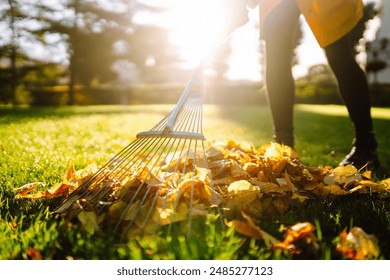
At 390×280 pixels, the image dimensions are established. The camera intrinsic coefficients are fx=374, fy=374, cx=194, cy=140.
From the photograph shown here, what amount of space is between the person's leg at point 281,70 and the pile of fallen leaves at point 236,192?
0.46 m

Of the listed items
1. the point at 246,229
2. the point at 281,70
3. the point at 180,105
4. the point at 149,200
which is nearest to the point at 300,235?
the point at 246,229

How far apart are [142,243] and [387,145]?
141 inches

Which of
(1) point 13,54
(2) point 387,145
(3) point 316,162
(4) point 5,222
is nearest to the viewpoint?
(4) point 5,222

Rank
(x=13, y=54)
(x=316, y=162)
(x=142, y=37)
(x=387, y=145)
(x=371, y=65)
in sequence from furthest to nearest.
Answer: (x=142, y=37)
(x=371, y=65)
(x=13, y=54)
(x=387, y=145)
(x=316, y=162)

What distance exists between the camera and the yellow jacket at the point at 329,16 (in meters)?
2.12

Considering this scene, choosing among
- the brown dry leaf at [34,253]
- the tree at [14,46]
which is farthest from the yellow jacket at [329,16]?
the tree at [14,46]

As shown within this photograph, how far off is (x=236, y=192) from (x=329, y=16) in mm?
1277

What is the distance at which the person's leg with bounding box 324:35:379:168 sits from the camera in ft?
7.36

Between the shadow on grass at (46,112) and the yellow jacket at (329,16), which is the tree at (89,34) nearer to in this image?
the shadow on grass at (46,112)

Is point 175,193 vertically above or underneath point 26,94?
underneath

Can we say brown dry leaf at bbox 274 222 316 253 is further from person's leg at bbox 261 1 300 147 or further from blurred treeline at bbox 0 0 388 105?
blurred treeline at bbox 0 0 388 105
